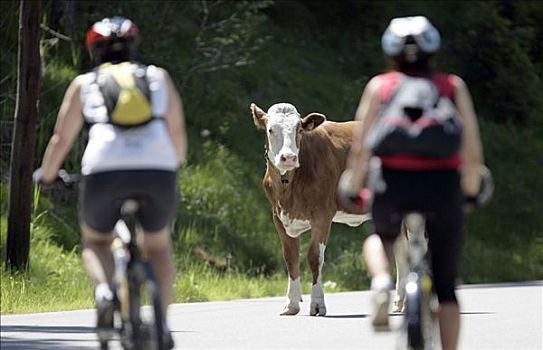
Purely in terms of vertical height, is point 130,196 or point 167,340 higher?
point 130,196

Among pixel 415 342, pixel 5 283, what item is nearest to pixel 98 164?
pixel 415 342

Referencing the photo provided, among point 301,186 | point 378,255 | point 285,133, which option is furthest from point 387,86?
point 301,186

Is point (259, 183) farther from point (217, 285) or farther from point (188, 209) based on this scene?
point (217, 285)

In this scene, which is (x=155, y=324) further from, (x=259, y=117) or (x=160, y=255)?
(x=259, y=117)

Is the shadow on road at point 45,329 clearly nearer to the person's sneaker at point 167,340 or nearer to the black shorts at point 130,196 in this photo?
the black shorts at point 130,196

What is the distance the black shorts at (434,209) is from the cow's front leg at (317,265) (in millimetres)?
7615

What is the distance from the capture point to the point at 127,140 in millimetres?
9656

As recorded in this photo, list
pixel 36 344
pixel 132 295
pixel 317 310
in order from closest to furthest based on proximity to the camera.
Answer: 1. pixel 132 295
2. pixel 36 344
3. pixel 317 310

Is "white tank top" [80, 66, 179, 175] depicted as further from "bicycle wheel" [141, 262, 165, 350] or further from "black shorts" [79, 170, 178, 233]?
"bicycle wheel" [141, 262, 165, 350]

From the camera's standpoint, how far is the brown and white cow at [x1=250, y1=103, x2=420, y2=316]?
17.7m

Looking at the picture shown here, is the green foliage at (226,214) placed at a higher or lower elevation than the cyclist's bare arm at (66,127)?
lower

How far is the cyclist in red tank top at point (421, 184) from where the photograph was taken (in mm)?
9328

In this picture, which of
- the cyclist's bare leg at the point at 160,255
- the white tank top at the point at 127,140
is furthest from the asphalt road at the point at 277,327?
the white tank top at the point at 127,140

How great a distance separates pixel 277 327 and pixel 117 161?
6149 mm
